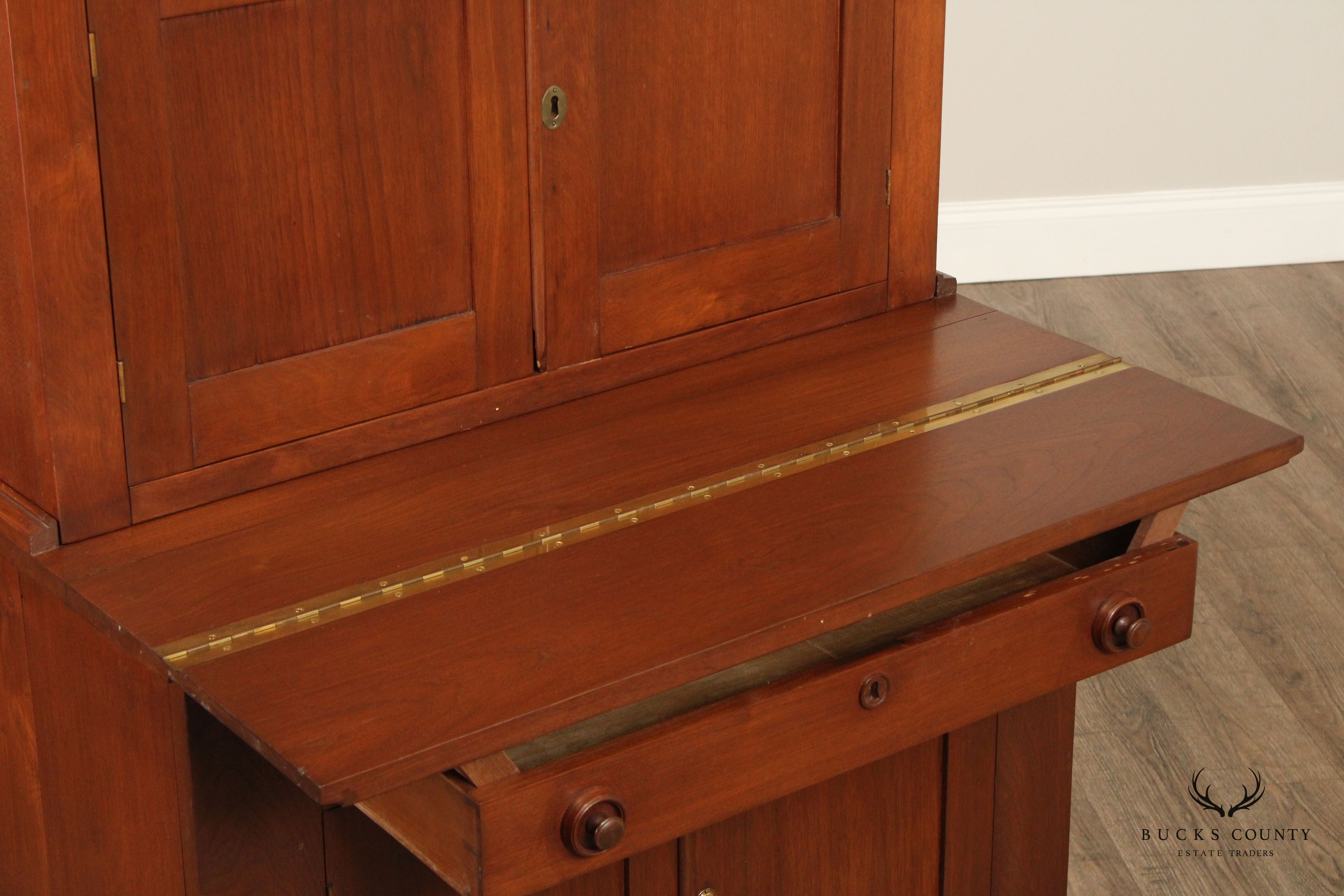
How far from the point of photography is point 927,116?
203 cm

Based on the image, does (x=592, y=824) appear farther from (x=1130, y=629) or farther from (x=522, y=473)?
(x=1130, y=629)

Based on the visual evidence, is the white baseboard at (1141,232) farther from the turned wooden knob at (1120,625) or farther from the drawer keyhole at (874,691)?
the drawer keyhole at (874,691)

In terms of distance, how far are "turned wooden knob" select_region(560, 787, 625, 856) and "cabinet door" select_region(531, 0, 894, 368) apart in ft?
1.76

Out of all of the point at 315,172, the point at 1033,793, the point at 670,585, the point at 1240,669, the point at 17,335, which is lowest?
the point at 1240,669

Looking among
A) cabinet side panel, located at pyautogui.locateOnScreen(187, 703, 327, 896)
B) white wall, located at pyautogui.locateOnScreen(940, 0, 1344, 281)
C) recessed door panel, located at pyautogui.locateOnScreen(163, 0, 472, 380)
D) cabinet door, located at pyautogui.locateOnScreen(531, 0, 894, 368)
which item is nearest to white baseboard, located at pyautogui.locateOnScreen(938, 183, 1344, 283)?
white wall, located at pyautogui.locateOnScreen(940, 0, 1344, 281)

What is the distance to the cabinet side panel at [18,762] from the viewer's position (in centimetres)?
166

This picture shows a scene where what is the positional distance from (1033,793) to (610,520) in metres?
0.69

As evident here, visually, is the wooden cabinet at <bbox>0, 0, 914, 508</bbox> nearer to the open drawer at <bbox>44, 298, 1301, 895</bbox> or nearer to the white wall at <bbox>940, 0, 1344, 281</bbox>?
the open drawer at <bbox>44, 298, 1301, 895</bbox>

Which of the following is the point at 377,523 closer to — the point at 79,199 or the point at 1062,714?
the point at 79,199

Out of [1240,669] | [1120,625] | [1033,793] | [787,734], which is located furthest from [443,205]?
[1240,669]

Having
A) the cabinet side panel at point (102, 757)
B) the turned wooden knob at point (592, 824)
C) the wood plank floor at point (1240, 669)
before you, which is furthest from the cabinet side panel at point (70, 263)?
the wood plank floor at point (1240, 669)

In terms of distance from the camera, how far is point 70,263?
1.47 m

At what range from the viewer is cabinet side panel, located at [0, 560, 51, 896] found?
1.66 meters

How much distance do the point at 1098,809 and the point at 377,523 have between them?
133cm
